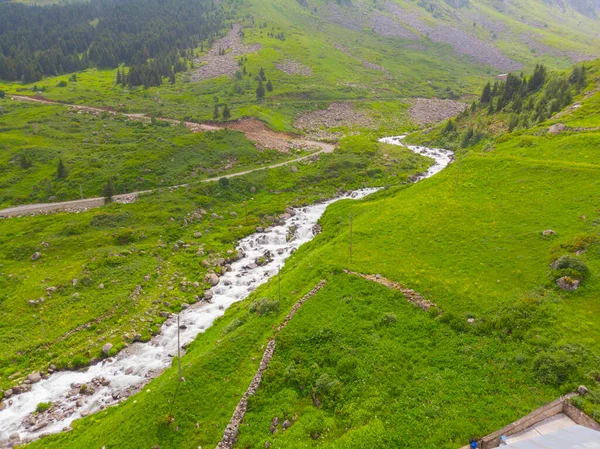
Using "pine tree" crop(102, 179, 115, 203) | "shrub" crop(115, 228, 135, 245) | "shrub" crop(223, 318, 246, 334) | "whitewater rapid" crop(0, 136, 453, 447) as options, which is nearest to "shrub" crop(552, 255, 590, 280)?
"shrub" crop(223, 318, 246, 334)

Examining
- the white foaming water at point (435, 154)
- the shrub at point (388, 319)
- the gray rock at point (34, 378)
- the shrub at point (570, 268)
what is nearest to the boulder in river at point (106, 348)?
the gray rock at point (34, 378)

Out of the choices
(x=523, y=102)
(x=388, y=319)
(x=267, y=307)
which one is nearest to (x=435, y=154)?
(x=523, y=102)

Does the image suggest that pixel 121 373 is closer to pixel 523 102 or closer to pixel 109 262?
pixel 109 262

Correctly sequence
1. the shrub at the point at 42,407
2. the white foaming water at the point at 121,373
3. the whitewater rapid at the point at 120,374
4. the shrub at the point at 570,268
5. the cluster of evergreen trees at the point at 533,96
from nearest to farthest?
the shrub at the point at 570,268, the whitewater rapid at the point at 120,374, the white foaming water at the point at 121,373, the shrub at the point at 42,407, the cluster of evergreen trees at the point at 533,96

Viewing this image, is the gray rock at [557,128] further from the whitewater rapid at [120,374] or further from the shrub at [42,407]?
the shrub at [42,407]

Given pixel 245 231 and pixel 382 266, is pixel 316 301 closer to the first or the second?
pixel 382 266

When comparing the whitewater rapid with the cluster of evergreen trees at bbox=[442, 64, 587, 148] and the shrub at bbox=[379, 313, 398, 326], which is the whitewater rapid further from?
the cluster of evergreen trees at bbox=[442, 64, 587, 148]
